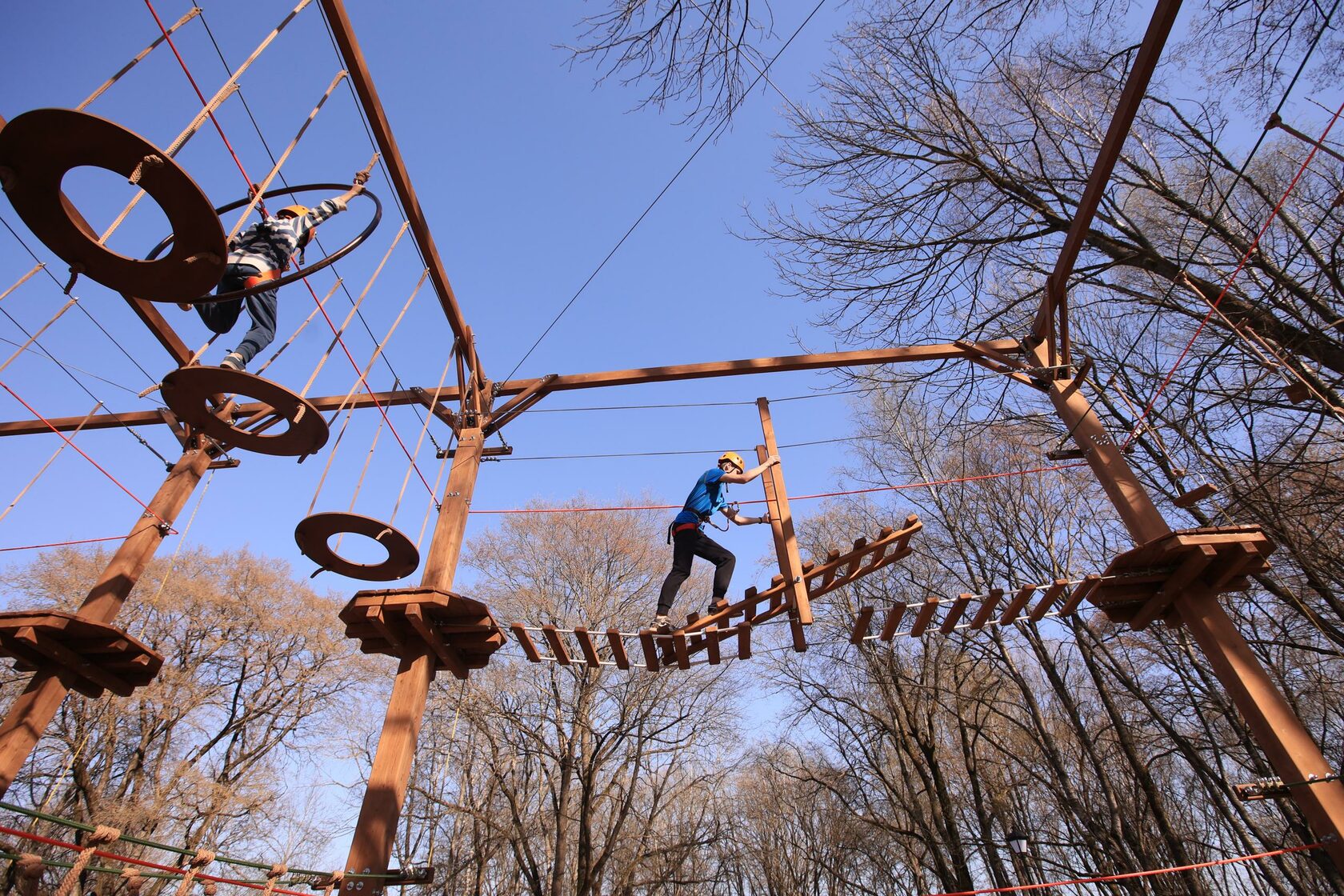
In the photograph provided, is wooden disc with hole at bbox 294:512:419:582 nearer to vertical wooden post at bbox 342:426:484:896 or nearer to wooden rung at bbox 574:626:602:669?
vertical wooden post at bbox 342:426:484:896

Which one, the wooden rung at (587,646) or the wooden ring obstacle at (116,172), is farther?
the wooden rung at (587,646)

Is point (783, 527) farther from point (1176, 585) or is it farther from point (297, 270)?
point (297, 270)

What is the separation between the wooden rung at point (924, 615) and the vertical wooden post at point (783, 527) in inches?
29.6

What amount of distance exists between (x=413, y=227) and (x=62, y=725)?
16.6m

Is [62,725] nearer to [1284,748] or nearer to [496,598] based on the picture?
[496,598]

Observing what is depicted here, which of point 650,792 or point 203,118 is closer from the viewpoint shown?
point 203,118

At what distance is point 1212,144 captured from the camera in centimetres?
676

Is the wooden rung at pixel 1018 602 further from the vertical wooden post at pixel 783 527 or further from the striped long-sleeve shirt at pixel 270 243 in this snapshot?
the striped long-sleeve shirt at pixel 270 243

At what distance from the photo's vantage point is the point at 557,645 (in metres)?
5.18

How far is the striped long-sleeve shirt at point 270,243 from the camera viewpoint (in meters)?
4.92

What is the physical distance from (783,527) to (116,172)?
14.5 ft

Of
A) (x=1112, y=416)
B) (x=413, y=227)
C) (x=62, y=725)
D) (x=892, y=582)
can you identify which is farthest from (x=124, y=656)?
(x=62, y=725)

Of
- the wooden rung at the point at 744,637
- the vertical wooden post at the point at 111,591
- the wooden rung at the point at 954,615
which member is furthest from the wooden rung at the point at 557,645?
the vertical wooden post at the point at 111,591

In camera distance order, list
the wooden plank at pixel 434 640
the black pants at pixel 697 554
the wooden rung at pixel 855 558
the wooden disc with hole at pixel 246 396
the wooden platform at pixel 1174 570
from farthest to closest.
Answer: the black pants at pixel 697 554
the wooden rung at pixel 855 558
the wooden platform at pixel 1174 570
the wooden plank at pixel 434 640
the wooden disc with hole at pixel 246 396
